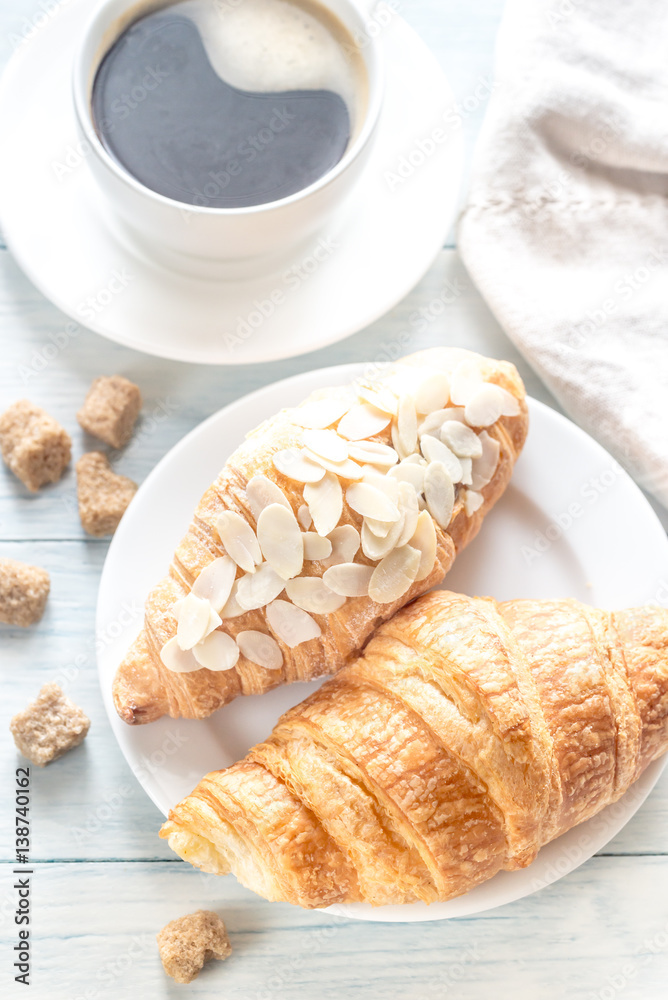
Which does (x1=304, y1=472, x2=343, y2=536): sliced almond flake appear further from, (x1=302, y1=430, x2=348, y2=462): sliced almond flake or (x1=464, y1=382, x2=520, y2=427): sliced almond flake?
(x1=464, y1=382, x2=520, y2=427): sliced almond flake

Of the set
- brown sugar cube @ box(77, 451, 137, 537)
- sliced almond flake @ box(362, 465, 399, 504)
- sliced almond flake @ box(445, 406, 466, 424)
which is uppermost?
sliced almond flake @ box(445, 406, 466, 424)

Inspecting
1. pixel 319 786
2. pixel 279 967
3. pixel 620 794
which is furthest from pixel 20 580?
pixel 620 794

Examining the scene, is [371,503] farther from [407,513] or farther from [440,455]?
[440,455]

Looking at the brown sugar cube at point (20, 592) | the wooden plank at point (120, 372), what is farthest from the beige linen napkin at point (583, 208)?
the brown sugar cube at point (20, 592)
